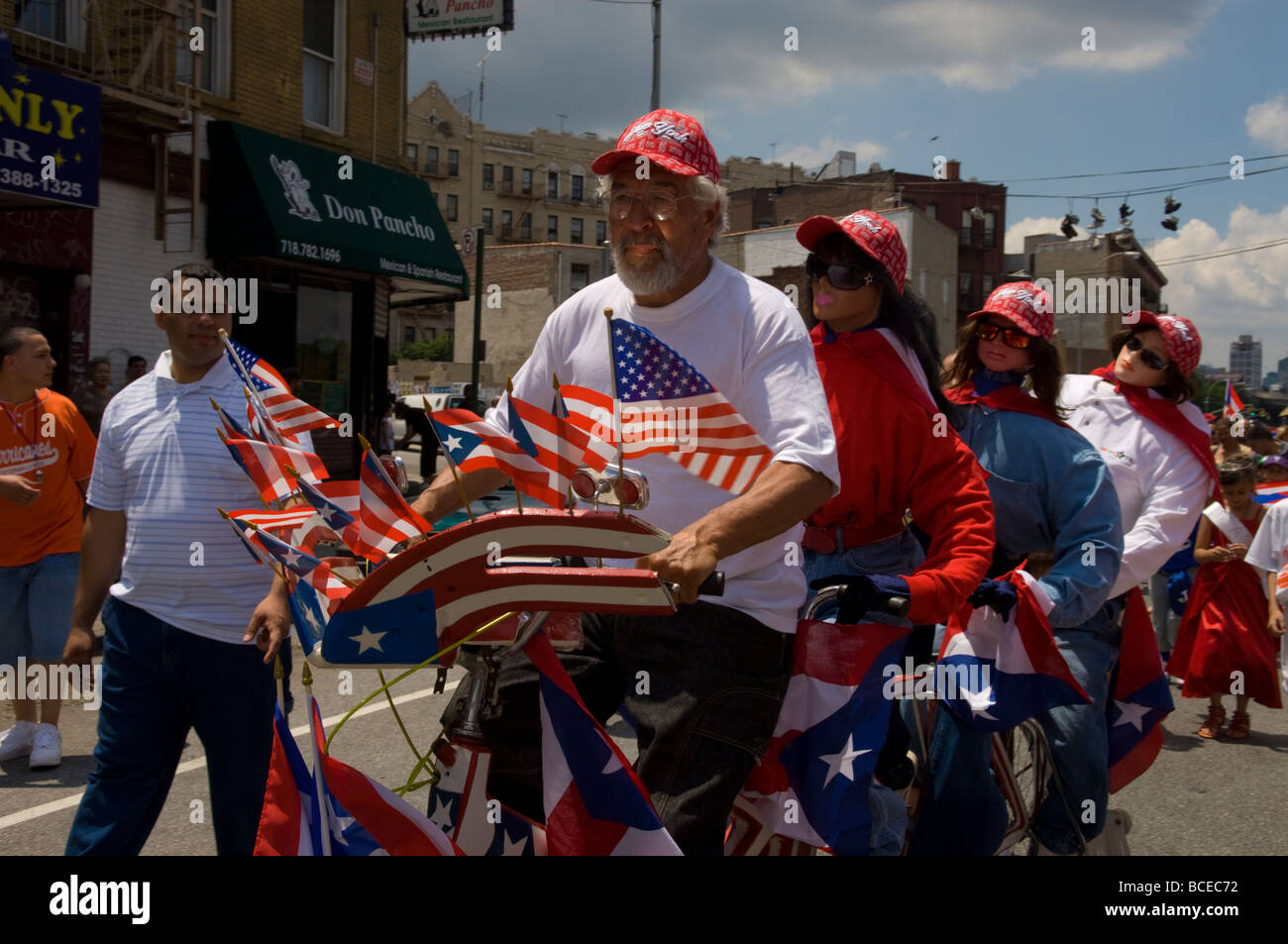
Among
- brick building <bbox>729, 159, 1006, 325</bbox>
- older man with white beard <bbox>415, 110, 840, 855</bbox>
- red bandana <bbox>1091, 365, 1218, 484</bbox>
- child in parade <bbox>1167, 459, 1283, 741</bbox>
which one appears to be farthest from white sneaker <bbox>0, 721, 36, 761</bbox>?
brick building <bbox>729, 159, 1006, 325</bbox>

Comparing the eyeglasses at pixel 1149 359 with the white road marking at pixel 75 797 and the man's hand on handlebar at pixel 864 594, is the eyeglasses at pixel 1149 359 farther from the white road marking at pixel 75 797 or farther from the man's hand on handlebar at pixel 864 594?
the white road marking at pixel 75 797

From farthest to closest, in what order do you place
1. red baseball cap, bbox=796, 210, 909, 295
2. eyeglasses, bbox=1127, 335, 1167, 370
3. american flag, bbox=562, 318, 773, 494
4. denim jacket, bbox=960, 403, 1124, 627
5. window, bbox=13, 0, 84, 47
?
window, bbox=13, 0, 84, 47 < eyeglasses, bbox=1127, 335, 1167, 370 < denim jacket, bbox=960, 403, 1124, 627 < red baseball cap, bbox=796, 210, 909, 295 < american flag, bbox=562, 318, 773, 494

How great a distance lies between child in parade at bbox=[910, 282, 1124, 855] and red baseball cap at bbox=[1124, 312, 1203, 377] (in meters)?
1.14

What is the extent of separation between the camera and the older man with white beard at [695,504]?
2535 millimetres

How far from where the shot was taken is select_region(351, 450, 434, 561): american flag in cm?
220

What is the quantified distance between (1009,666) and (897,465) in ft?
2.32

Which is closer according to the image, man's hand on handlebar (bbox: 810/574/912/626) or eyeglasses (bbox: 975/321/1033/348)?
man's hand on handlebar (bbox: 810/574/912/626)

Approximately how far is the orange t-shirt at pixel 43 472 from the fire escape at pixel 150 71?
24.2 feet

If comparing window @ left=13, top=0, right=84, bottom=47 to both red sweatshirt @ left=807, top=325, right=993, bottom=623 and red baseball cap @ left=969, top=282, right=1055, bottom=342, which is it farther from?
red sweatshirt @ left=807, top=325, right=993, bottom=623

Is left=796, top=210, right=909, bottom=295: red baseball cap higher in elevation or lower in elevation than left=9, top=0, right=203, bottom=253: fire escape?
lower

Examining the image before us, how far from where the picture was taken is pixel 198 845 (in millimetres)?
4902

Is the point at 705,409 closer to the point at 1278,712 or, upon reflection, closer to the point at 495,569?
the point at 495,569

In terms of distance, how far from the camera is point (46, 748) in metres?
5.94

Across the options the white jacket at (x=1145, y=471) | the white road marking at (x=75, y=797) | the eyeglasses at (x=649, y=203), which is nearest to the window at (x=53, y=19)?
the white road marking at (x=75, y=797)
